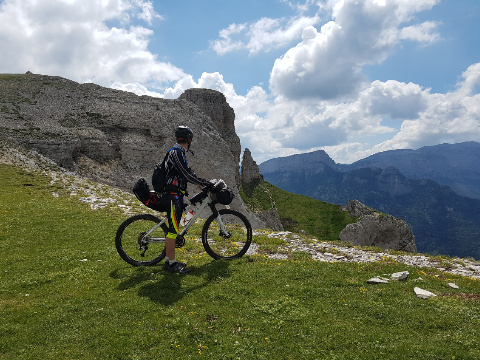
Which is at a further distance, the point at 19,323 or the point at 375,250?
the point at 375,250

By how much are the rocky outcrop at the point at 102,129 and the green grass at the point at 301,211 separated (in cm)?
4133

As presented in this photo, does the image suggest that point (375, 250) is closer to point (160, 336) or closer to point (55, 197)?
point (160, 336)

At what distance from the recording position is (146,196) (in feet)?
35.3

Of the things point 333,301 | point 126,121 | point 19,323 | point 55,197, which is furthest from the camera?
point 126,121

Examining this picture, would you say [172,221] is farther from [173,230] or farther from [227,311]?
[227,311]

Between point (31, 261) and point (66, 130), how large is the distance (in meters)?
36.7

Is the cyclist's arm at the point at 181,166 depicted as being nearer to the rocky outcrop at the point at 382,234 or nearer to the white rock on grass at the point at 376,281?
the white rock on grass at the point at 376,281

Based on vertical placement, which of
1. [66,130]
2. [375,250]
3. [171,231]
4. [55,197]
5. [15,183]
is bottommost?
[375,250]

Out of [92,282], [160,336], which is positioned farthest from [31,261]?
[160,336]

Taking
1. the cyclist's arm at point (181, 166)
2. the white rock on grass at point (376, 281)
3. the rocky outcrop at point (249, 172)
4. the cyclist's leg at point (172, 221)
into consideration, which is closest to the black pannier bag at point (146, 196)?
the cyclist's leg at point (172, 221)

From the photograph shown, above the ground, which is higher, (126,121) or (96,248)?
(126,121)

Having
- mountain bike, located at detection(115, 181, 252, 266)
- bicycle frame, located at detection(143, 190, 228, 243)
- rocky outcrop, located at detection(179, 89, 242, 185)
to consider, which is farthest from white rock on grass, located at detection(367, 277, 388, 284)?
rocky outcrop, located at detection(179, 89, 242, 185)

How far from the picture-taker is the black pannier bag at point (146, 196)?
34.9 ft

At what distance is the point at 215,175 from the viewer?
5081 centimetres
